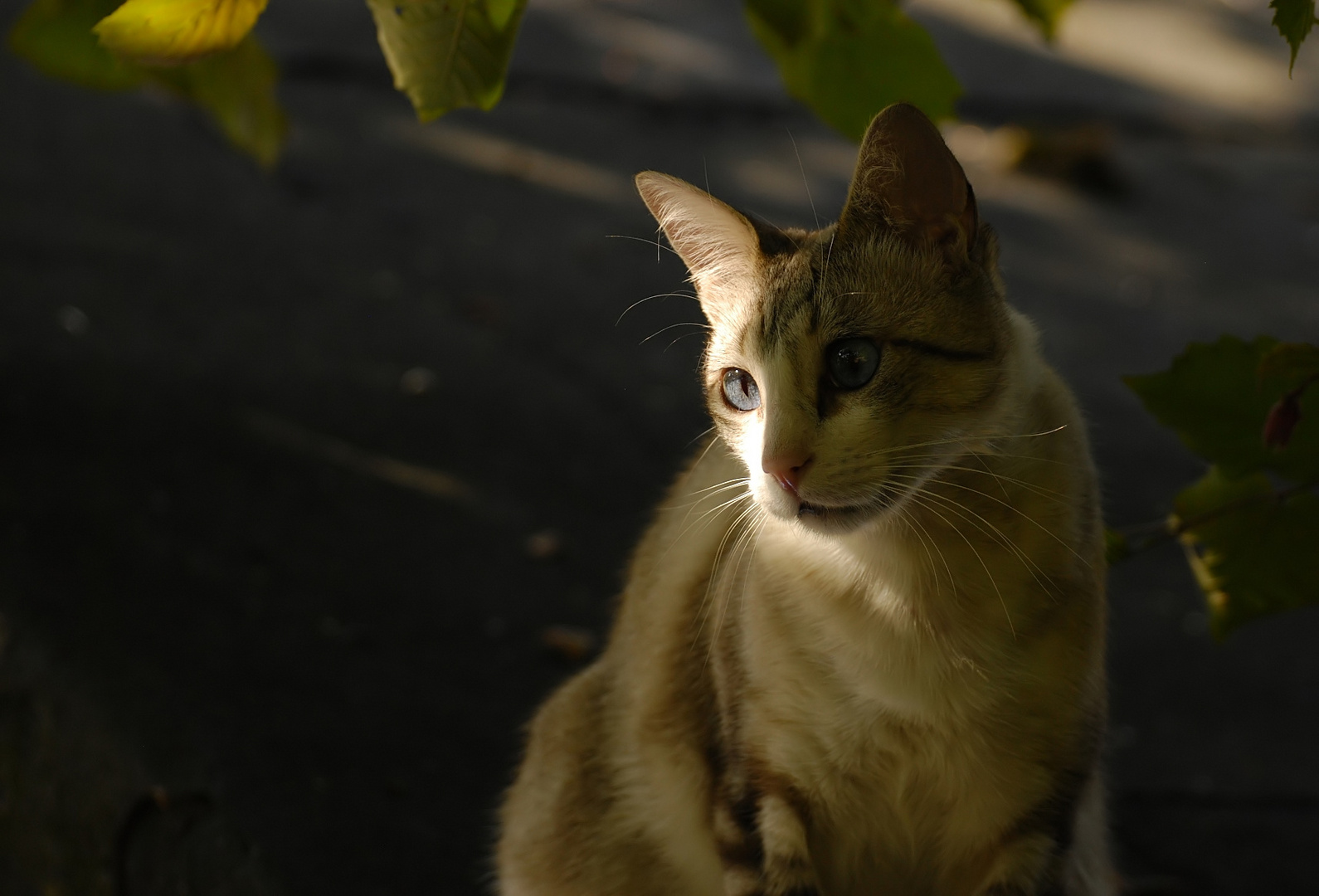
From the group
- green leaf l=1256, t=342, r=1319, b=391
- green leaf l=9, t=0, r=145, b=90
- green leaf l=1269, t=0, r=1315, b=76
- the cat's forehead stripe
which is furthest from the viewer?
green leaf l=9, t=0, r=145, b=90

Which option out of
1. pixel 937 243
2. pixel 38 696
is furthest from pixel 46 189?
pixel 937 243

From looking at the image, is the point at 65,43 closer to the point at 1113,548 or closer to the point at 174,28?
the point at 174,28

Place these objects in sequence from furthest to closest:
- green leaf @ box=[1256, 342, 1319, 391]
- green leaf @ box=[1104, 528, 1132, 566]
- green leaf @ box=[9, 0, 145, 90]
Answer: green leaf @ box=[9, 0, 145, 90], green leaf @ box=[1104, 528, 1132, 566], green leaf @ box=[1256, 342, 1319, 391]

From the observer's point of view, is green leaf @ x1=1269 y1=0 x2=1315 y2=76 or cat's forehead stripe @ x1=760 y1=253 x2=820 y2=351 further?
cat's forehead stripe @ x1=760 y1=253 x2=820 y2=351

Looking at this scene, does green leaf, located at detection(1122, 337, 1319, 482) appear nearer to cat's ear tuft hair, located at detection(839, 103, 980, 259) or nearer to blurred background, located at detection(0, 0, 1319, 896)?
cat's ear tuft hair, located at detection(839, 103, 980, 259)

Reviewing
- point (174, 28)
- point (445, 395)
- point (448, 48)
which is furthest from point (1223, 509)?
point (445, 395)

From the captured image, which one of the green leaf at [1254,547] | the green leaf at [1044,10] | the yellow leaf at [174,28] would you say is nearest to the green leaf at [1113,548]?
the green leaf at [1254,547]

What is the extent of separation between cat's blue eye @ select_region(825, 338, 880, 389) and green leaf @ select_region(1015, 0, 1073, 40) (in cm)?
47

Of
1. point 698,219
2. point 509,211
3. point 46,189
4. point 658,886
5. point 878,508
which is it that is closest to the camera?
point 878,508

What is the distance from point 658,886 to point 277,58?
191 inches

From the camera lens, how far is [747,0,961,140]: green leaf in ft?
4.76

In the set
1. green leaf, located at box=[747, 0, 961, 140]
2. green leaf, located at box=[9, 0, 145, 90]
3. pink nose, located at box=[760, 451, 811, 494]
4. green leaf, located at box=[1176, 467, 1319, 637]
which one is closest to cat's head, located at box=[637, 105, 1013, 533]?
pink nose, located at box=[760, 451, 811, 494]

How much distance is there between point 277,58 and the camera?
5.46 meters

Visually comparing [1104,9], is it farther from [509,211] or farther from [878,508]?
[878,508]
